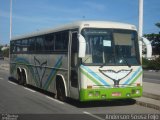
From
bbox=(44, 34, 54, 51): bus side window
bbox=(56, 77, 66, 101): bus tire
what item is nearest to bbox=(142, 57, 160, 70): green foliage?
bbox=(44, 34, 54, 51): bus side window

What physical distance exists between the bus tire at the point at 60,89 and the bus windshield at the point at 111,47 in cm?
222

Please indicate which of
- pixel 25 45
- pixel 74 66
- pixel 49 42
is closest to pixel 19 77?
pixel 25 45

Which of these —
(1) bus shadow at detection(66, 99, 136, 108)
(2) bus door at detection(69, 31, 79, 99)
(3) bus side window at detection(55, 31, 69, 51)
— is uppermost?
(3) bus side window at detection(55, 31, 69, 51)

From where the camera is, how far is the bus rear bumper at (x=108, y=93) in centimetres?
1174

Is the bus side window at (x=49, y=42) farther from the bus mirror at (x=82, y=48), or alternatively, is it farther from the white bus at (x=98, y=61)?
the bus mirror at (x=82, y=48)

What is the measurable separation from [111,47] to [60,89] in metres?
2.94

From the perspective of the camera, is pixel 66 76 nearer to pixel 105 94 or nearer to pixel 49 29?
pixel 105 94

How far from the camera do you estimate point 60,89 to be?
45.9 ft

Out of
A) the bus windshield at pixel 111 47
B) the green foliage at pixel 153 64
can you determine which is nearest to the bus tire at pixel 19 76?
the bus windshield at pixel 111 47

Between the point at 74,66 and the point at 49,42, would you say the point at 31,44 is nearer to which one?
the point at 49,42

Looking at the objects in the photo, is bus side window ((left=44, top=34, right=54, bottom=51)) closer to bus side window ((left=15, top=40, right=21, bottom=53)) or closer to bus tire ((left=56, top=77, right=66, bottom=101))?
bus tire ((left=56, top=77, right=66, bottom=101))

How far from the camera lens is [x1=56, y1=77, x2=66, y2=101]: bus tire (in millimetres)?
13656

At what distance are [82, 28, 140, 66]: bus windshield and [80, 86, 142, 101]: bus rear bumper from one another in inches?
→ 34.8

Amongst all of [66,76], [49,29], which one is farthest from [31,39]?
[66,76]
